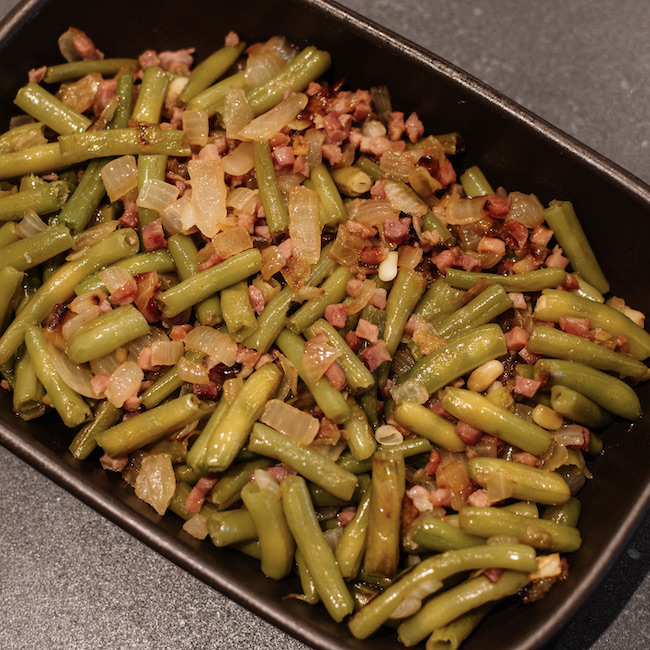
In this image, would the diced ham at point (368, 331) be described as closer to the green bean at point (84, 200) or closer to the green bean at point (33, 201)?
the green bean at point (84, 200)

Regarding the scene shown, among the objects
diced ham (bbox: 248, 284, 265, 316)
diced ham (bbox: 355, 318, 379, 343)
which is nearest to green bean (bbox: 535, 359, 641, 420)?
diced ham (bbox: 355, 318, 379, 343)

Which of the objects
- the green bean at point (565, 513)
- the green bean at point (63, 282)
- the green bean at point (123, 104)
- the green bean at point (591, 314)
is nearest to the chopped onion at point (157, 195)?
the green bean at point (63, 282)

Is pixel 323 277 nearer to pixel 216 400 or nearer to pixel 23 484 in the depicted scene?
pixel 216 400

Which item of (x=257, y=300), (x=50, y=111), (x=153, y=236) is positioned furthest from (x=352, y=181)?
(x=50, y=111)

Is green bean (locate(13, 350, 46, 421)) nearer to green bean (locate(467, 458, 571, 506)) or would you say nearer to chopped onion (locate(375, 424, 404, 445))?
chopped onion (locate(375, 424, 404, 445))

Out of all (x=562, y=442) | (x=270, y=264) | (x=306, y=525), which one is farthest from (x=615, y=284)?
(x=306, y=525)

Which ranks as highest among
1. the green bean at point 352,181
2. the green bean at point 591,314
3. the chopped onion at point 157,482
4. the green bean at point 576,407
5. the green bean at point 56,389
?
the green bean at point 591,314
